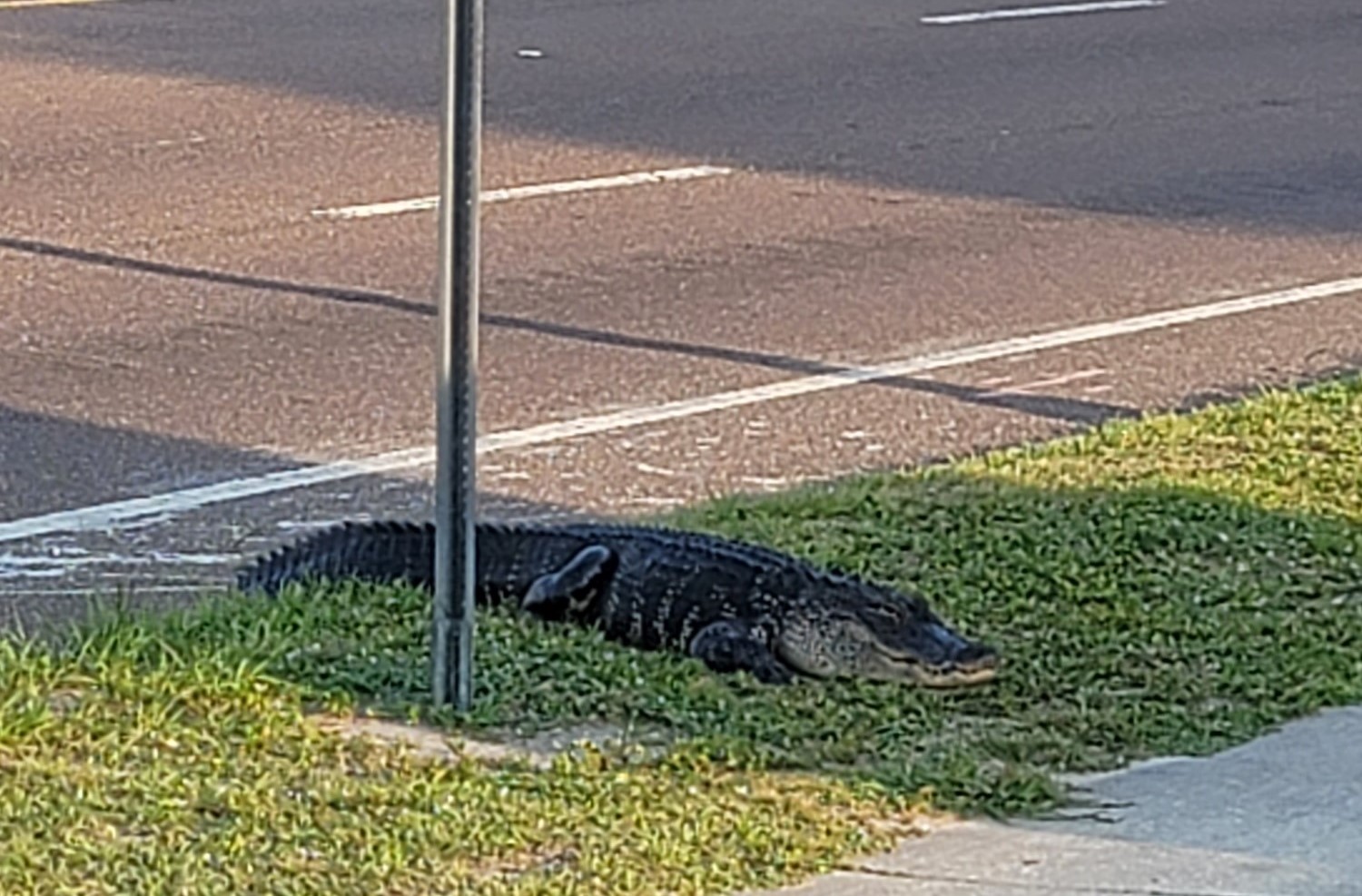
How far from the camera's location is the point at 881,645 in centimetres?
591

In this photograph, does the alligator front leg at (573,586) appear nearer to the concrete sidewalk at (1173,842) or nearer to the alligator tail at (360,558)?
the alligator tail at (360,558)

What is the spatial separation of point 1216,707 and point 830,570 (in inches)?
34.1

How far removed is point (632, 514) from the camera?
7.59 metres

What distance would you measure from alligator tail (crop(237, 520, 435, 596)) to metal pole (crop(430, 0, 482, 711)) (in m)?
0.80

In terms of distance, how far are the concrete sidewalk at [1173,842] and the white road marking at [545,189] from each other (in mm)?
5937

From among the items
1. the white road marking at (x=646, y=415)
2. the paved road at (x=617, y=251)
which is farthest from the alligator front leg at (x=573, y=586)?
the white road marking at (x=646, y=415)

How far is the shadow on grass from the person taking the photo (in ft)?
18.2

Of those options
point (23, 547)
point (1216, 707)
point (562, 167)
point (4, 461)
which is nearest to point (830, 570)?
point (1216, 707)

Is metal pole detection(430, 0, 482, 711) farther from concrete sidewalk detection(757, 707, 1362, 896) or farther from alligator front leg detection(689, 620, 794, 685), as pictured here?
concrete sidewalk detection(757, 707, 1362, 896)

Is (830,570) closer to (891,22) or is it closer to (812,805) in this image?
(812,805)

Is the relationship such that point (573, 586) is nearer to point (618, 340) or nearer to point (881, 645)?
point (881, 645)

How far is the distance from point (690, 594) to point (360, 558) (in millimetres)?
755

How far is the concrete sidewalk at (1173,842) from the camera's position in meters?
4.86

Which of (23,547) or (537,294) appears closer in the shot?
(23,547)
